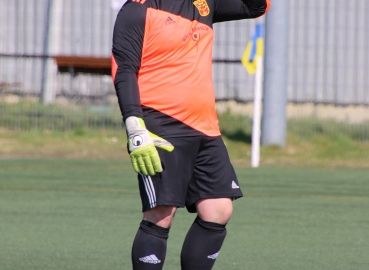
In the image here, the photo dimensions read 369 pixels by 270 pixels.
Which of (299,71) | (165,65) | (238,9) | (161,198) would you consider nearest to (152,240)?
(161,198)

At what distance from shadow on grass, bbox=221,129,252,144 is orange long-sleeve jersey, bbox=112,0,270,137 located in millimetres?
9852

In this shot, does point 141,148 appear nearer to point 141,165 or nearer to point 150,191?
point 141,165

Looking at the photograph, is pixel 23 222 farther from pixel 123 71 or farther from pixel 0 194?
pixel 123 71

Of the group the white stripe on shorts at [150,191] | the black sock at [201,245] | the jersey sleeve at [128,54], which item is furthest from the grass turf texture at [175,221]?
the jersey sleeve at [128,54]

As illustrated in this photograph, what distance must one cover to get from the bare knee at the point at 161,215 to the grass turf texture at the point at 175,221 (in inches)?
49.2

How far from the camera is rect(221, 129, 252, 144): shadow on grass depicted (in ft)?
46.5

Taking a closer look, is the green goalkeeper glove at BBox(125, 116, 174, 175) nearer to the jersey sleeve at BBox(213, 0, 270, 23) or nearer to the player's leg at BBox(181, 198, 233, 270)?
the player's leg at BBox(181, 198, 233, 270)

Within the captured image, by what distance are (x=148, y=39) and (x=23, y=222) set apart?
335cm

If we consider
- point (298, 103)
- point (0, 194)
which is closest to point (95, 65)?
point (298, 103)

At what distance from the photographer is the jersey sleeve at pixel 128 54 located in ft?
13.1

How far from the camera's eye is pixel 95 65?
15312 mm

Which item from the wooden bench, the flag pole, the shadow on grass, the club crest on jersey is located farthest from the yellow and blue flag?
the club crest on jersey

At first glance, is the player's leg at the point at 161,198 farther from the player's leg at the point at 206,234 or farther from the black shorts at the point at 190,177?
the player's leg at the point at 206,234

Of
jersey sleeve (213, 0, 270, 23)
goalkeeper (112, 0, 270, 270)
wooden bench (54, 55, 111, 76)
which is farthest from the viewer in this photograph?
wooden bench (54, 55, 111, 76)
